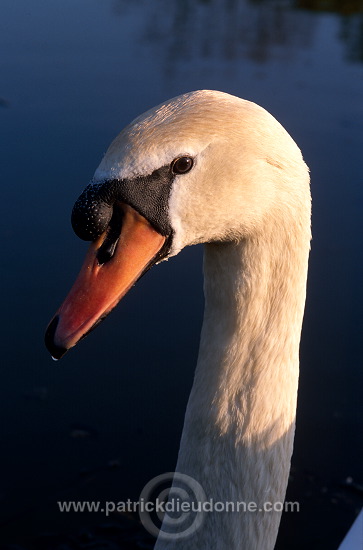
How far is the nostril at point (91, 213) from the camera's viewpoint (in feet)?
6.42

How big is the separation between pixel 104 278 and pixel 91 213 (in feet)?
0.62

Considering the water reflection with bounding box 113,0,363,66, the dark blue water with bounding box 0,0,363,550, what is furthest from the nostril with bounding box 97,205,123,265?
the water reflection with bounding box 113,0,363,66

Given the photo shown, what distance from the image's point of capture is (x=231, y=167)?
2.03 m

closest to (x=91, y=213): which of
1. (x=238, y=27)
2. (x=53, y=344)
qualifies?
(x=53, y=344)

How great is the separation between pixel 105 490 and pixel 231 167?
7.91 ft

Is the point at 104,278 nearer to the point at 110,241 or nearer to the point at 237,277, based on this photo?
the point at 110,241

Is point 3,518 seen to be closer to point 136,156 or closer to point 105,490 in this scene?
point 105,490

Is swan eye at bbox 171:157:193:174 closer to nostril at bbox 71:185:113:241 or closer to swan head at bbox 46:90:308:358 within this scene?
swan head at bbox 46:90:308:358

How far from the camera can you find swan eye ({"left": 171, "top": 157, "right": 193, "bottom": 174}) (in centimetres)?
200

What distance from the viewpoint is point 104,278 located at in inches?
81.1

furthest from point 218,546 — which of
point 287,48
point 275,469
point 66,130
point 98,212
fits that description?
point 287,48

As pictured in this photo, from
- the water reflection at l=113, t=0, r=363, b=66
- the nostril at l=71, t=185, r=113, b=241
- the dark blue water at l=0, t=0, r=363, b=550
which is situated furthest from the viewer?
the water reflection at l=113, t=0, r=363, b=66

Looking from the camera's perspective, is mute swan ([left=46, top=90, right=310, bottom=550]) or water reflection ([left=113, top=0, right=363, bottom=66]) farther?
water reflection ([left=113, top=0, right=363, bottom=66])

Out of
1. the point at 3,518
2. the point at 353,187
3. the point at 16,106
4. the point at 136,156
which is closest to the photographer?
the point at 136,156
